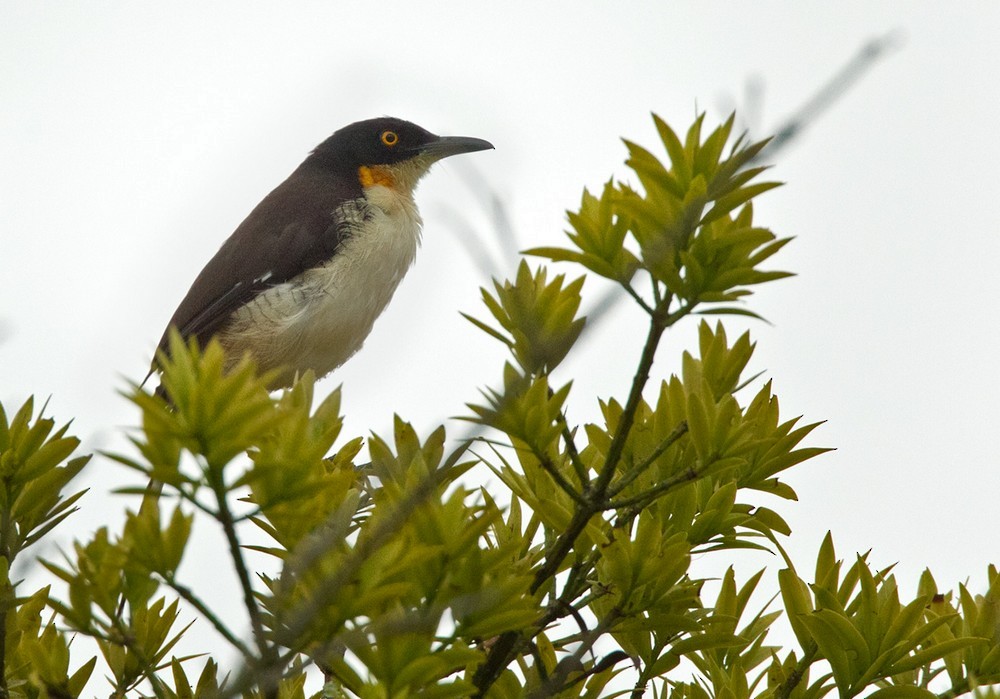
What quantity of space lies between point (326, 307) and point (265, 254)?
18.9 inches

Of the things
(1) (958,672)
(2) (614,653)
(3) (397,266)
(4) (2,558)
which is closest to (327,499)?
(2) (614,653)

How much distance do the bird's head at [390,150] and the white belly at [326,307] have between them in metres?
0.90

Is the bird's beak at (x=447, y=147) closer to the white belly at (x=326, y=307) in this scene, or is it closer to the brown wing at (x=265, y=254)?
the brown wing at (x=265, y=254)

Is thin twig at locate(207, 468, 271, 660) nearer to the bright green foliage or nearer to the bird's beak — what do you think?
the bright green foliage

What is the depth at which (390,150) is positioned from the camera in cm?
748

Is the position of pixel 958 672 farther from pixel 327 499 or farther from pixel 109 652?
pixel 109 652

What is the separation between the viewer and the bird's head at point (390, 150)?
7.39 m

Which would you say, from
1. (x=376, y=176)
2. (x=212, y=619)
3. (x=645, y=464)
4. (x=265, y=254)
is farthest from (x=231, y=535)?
(x=376, y=176)

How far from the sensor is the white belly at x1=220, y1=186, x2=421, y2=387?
6.18 meters

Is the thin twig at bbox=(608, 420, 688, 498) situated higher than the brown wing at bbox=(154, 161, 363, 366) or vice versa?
the brown wing at bbox=(154, 161, 363, 366)

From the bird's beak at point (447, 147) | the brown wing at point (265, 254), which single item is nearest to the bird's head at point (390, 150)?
the bird's beak at point (447, 147)

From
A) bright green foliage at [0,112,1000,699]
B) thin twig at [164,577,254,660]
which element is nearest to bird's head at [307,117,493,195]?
bright green foliage at [0,112,1000,699]

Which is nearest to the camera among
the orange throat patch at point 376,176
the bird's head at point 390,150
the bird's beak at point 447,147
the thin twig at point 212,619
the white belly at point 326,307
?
the thin twig at point 212,619

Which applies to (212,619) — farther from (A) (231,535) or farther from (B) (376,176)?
(B) (376,176)
